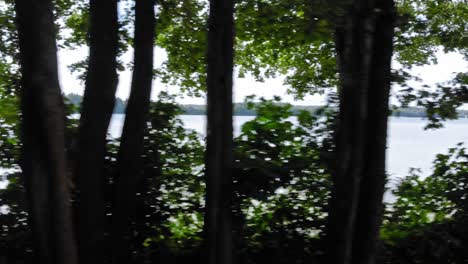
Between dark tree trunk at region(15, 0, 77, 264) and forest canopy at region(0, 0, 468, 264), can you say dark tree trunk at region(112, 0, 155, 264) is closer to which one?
forest canopy at region(0, 0, 468, 264)

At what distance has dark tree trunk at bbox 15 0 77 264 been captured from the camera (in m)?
4.67

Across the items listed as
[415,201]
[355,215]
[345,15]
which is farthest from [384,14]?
[415,201]

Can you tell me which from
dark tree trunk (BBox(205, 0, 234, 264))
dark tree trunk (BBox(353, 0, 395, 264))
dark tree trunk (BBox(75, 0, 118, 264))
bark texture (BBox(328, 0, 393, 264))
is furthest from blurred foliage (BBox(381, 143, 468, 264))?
dark tree trunk (BBox(75, 0, 118, 264))

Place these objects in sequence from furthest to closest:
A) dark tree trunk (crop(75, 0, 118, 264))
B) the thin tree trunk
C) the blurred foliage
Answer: the blurred foliage, dark tree trunk (crop(75, 0, 118, 264)), the thin tree trunk

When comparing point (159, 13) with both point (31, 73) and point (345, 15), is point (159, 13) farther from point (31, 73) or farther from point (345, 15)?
point (31, 73)

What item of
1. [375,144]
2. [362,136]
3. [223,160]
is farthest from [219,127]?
[375,144]

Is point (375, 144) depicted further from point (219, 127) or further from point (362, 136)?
point (219, 127)

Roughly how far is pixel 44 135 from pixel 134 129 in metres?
1.81

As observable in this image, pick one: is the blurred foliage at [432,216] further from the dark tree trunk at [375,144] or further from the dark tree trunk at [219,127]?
the dark tree trunk at [219,127]

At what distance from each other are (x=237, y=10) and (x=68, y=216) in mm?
4056

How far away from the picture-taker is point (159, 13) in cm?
902

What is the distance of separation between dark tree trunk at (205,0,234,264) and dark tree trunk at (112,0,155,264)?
0.98 metres

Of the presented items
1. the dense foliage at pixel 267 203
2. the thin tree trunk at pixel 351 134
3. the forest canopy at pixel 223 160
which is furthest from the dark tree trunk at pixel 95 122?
the thin tree trunk at pixel 351 134

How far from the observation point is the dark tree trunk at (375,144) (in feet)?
19.1
